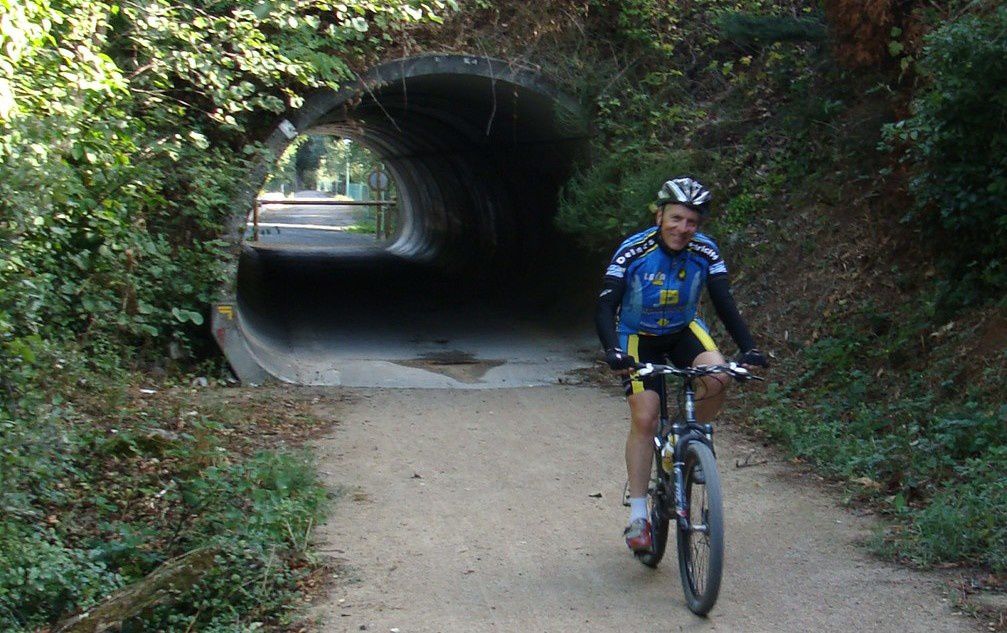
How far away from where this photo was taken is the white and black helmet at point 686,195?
5488mm

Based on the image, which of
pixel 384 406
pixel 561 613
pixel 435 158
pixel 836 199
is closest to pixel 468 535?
pixel 561 613

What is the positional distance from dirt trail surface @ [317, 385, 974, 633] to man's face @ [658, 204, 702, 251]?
1644 mm

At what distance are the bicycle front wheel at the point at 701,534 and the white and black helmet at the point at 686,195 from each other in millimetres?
1123

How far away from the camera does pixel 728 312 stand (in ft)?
18.3

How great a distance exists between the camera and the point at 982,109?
854 centimetres

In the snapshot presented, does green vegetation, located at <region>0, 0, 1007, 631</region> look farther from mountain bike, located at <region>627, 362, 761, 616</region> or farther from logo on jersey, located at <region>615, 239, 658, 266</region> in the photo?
logo on jersey, located at <region>615, 239, 658, 266</region>

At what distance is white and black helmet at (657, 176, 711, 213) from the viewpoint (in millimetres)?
5488

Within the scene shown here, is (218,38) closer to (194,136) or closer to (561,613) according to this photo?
(194,136)

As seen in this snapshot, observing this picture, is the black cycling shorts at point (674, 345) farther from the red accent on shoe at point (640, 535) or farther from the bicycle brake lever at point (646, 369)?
the red accent on shoe at point (640, 535)

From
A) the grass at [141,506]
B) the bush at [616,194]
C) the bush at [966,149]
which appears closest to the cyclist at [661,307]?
the grass at [141,506]

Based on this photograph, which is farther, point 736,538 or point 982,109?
point 982,109

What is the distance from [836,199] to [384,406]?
15.9ft

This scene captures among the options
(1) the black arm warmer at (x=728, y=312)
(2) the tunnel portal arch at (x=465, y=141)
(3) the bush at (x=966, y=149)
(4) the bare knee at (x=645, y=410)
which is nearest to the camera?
(1) the black arm warmer at (x=728, y=312)

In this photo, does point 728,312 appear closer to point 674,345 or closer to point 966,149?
point 674,345
